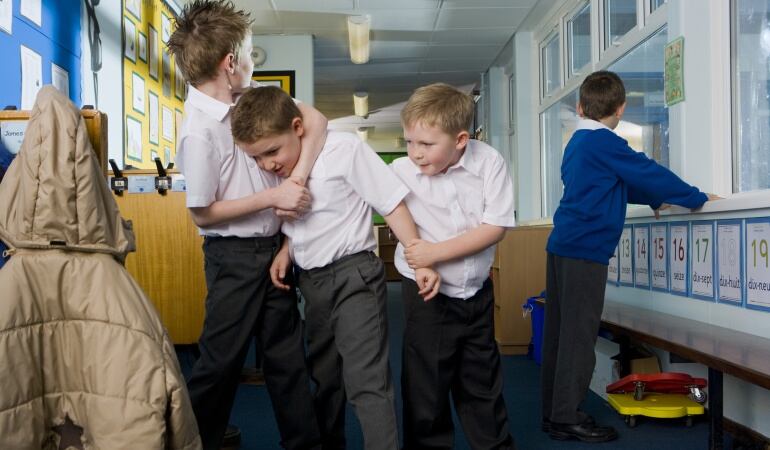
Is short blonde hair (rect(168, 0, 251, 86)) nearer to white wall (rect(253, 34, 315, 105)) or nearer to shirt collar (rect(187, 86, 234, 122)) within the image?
shirt collar (rect(187, 86, 234, 122))

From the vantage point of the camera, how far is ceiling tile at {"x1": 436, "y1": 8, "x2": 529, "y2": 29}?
19.6 ft

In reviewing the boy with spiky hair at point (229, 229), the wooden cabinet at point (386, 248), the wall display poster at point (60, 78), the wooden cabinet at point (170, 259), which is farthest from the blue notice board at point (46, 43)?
the wooden cabinet at point (386, 248)

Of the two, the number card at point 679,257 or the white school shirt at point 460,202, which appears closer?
the white school shirt at point 460,202

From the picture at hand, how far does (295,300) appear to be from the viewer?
6.55 ft

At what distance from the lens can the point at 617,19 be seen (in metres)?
4.40

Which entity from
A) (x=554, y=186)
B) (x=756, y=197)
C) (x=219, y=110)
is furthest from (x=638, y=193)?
(x=554, y=186)

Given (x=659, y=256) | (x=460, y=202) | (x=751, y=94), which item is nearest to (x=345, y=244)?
(x=460, y=202)

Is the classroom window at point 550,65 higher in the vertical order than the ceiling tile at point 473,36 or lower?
lower

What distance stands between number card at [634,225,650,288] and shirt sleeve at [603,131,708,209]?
82cm

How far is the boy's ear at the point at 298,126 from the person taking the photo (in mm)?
1762

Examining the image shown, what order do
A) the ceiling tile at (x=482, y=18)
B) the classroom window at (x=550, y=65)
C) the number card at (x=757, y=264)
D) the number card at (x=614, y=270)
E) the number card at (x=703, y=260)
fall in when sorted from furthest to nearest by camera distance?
the classroom window at (x=550, y=65)
the ceiling tile at (x=482, y=18)
the number card at (x=614, y=270)
the number card at (x=703, y=260)
the number card at (x=757, y=264)

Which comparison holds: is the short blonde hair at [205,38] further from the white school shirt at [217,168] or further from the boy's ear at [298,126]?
the boy's ear at [298,126]

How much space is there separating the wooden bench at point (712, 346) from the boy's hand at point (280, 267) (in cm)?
117

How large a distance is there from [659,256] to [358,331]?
1961 mm
